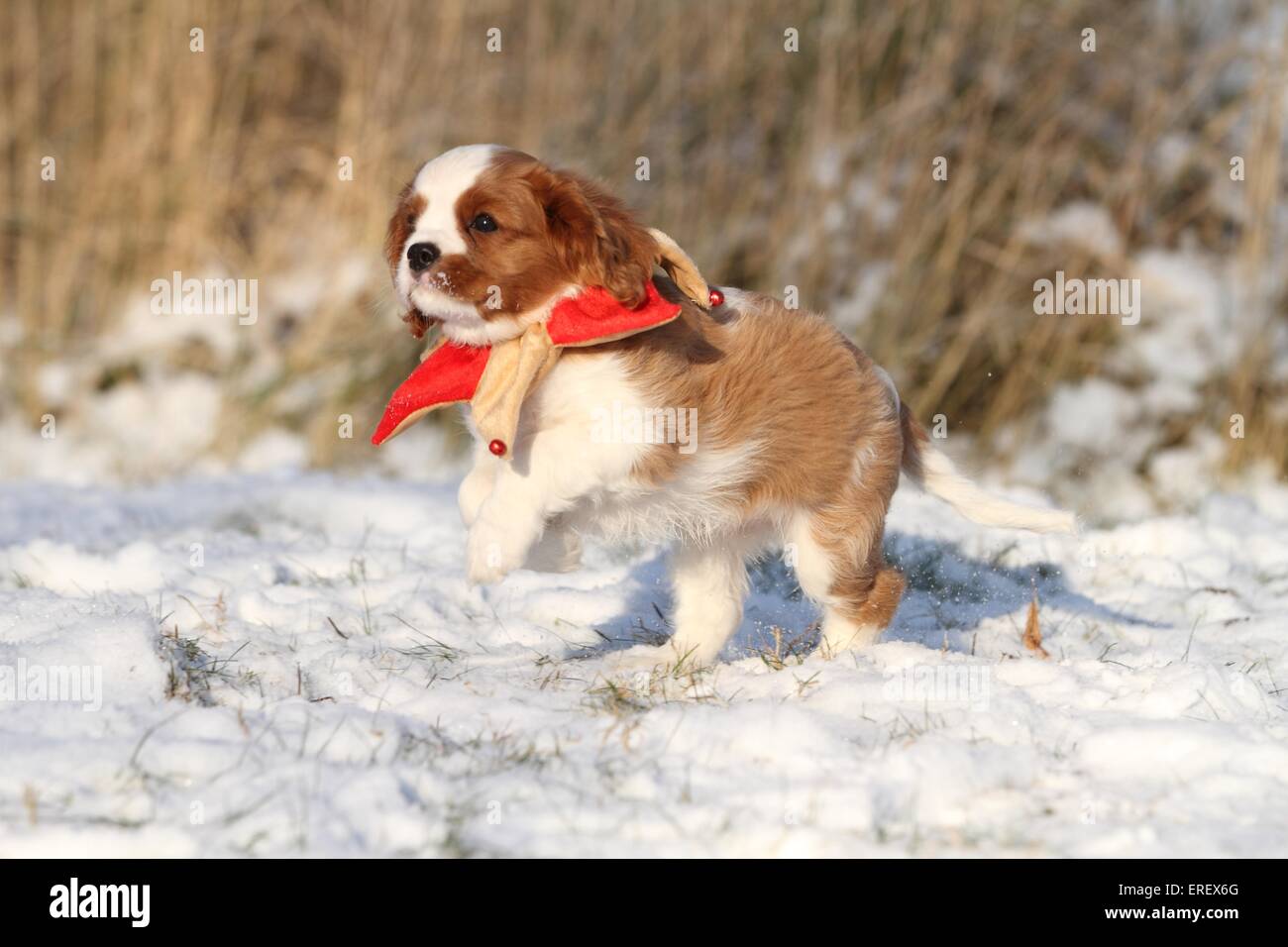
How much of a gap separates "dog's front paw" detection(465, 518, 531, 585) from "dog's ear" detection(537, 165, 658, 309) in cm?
51

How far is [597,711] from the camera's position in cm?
288

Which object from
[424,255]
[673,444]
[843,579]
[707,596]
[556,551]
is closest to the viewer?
[424,255]

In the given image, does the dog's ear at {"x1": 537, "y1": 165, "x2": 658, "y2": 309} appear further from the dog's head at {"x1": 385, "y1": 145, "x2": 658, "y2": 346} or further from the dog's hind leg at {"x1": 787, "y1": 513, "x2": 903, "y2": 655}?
the dog's hind leg at {"x1": 787, "y1": 513, "x2": 903, "y2": 655}

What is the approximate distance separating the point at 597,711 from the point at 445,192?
3.37 feet

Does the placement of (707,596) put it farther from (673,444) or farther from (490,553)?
(490,553)

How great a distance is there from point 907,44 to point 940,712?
14.1 feet

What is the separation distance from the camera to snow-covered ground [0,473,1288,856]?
230cm

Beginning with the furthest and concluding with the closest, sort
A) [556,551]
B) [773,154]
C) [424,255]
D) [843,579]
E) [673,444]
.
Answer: [773,154] < [843,579] < [556,551] < [673,444] < [424,255]

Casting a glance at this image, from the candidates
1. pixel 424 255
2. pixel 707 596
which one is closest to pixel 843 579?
pixel 707 596

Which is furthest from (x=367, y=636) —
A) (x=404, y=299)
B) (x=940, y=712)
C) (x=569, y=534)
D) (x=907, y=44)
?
(x=907, y=44)

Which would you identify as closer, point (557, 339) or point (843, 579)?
point (557, 339)

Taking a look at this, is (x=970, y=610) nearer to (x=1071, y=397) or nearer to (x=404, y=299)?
(x=404, y=299)

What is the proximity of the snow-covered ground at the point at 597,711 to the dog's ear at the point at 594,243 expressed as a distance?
0.80 m

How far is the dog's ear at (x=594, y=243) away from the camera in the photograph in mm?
2939
